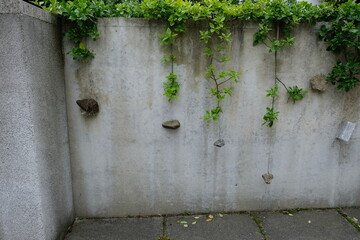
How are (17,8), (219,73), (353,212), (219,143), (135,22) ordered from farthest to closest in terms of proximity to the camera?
(353,212), (219,143), (219,73), (135,22), (17,8)

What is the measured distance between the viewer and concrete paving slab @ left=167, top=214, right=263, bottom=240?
119 inches

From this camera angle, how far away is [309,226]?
10.5 feet

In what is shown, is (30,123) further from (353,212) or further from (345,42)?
(353,212)

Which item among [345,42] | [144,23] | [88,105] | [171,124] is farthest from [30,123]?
[345,42]

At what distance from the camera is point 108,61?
9.86 ft

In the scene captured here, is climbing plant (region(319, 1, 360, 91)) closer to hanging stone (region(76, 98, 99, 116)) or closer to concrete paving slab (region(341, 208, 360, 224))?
concrete paving slab (region(341, 208, 360, 224))

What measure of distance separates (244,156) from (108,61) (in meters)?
1.90

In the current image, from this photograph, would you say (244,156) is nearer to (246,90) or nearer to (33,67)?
(246,90)

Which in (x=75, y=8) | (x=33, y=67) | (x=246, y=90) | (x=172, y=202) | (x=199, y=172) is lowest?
(x=172, y=202)

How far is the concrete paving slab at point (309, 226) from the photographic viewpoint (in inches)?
119

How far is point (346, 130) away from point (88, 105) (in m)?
2.95

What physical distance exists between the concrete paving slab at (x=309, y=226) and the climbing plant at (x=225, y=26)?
1172 mm

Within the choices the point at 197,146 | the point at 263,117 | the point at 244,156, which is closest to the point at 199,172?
the point at 197,146

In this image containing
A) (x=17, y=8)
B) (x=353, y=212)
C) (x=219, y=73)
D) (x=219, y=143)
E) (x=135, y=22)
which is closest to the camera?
(x=17, y=8)
